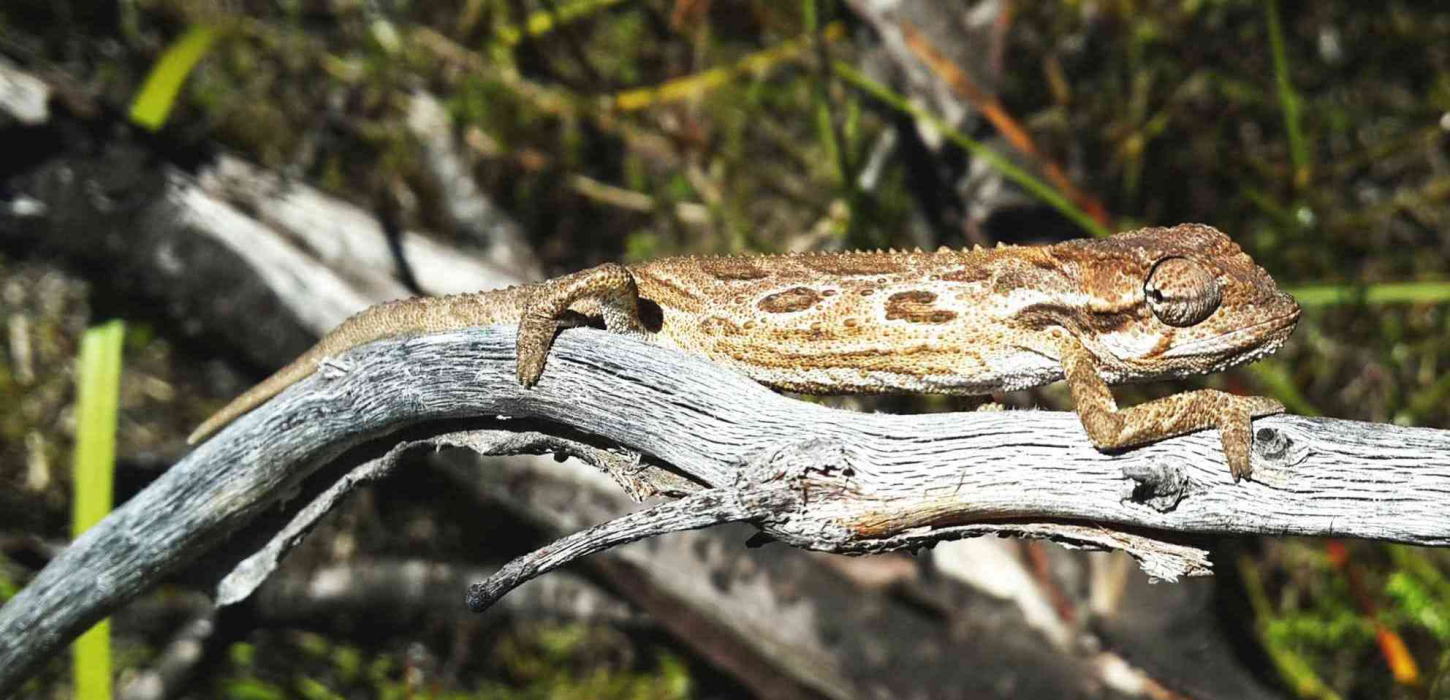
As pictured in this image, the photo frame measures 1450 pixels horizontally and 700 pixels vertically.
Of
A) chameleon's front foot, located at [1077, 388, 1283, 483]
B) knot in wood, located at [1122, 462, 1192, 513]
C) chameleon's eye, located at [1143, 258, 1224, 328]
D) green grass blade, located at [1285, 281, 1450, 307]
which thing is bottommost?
knot in wood, located at [1122, 462, 1192, 513]

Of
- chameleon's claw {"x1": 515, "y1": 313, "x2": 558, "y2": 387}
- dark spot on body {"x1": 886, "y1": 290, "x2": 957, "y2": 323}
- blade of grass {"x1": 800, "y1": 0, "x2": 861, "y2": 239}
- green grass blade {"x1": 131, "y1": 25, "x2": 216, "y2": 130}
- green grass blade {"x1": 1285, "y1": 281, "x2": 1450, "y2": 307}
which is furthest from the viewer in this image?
blade of grass {"x1": 800, "y1": 0, "x2": 861, "y2": 239}

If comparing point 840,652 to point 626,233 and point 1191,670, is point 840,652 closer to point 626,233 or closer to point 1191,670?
point 1191,670

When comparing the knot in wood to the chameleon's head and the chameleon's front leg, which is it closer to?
the chameleon's front leg

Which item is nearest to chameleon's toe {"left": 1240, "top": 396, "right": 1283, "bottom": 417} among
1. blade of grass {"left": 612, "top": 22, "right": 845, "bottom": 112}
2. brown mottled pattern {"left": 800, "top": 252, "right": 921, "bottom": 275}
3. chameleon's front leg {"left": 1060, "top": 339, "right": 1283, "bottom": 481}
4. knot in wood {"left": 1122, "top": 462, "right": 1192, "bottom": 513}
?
chameleon's front leg {"left": 1060, "top": 339, "right": 1283, "bottom": 481}

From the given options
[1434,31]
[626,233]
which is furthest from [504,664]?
[1434,31]

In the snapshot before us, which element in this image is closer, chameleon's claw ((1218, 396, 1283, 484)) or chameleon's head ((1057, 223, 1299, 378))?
chameleon's claw ((1218, 396, 1283, 484))

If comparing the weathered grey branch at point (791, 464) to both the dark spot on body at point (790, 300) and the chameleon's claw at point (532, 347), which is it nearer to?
the chameleon's claw at point (532, 347)

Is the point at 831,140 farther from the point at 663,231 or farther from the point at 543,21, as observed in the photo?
the point at 543,21
